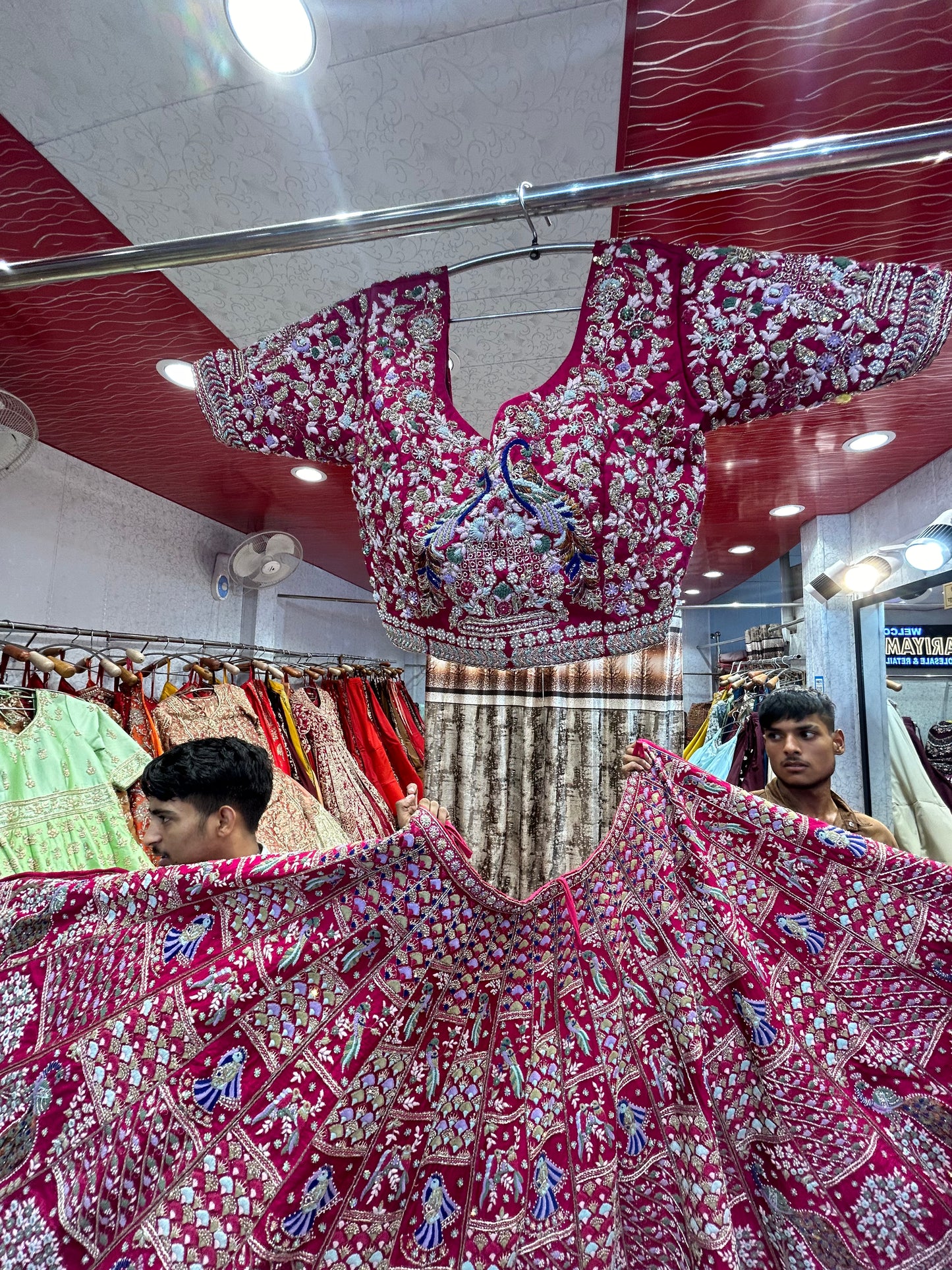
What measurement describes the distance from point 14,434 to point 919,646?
9.53 ft

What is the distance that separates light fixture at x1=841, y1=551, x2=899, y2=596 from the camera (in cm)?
247

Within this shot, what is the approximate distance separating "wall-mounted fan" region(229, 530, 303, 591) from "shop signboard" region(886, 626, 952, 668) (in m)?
2.63

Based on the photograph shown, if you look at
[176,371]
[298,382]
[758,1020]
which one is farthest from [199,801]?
[176,371]

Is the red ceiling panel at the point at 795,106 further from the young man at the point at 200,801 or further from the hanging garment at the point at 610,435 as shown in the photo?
the young man at the point at 200,801

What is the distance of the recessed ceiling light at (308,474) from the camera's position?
2.55m

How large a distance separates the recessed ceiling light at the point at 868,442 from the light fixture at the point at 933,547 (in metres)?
0.34

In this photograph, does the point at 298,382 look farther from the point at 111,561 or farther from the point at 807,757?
the point at 111,561

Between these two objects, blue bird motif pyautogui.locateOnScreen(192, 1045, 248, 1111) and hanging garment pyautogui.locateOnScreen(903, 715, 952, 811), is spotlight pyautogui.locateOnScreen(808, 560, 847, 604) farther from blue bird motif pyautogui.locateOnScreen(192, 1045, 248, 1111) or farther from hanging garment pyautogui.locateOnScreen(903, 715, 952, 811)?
blue bird motif pyautogui.locateOnScreen(192, 1045, 248, 1111)

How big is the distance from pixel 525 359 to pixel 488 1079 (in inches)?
67.2

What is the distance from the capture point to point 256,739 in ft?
8.66

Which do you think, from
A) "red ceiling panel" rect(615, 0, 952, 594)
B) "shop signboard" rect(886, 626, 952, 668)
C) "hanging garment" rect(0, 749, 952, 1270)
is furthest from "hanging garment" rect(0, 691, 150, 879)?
"shop signboard" rect(886, 626, 952, 668)

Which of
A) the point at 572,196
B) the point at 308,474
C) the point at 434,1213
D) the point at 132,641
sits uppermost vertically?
the point at 308,474

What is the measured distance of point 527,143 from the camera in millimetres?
1135

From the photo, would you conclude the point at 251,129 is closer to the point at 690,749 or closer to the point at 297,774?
the point at 297,774
